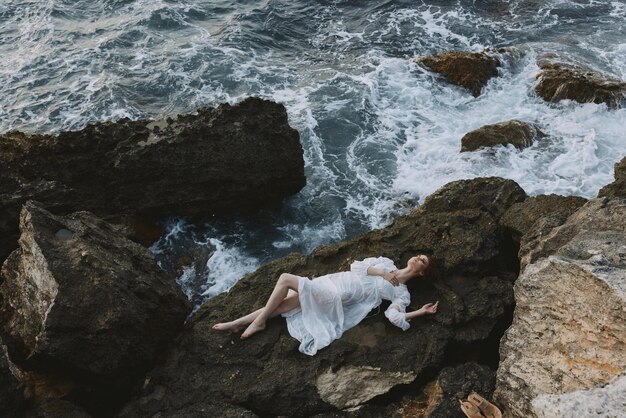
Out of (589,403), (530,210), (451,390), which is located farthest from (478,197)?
(589,403)

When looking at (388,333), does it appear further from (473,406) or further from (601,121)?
(601,121)

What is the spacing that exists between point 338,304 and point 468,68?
10.9 meters

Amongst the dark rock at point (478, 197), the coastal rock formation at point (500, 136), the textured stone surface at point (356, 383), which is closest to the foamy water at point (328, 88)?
the coastal rock formation at point (500, 136)

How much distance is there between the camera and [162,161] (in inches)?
429

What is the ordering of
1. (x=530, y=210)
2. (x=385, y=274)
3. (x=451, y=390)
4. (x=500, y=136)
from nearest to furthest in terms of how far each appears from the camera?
(x=451, y=390) < (x=385, y=274) < (x=530, y=210) < (x=500, y=136)

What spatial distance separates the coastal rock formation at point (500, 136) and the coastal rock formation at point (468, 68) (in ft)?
8.03

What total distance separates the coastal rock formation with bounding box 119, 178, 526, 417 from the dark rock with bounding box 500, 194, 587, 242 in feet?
0.92

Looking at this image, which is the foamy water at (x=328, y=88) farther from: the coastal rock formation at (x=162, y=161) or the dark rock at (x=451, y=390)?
the dark rock at (x=451, y=390)

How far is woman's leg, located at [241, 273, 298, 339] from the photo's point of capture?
25.2 ft

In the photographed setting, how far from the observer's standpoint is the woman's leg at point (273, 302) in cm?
768

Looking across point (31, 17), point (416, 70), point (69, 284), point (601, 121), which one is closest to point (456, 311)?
point (69, 284)

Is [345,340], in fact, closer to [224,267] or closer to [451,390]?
[451,390]

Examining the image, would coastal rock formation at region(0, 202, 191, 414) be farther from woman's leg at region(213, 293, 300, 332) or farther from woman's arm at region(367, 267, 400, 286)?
woman's arm at region(367, 267, 400, 286)

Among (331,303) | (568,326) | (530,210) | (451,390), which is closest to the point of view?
(568,326)
